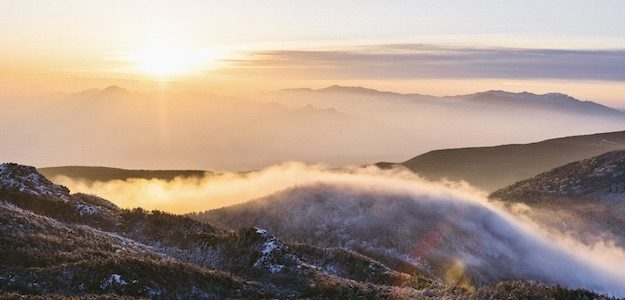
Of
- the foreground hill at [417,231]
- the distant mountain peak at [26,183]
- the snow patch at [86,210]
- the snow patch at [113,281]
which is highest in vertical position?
the snow patch at [113,281]

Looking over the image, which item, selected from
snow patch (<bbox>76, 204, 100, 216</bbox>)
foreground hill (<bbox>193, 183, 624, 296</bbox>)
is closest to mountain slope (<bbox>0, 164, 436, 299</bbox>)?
snow patch (<bbox>76, 204, 100, 216</bbox>)

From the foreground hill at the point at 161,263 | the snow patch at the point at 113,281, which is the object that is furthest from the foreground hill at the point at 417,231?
the snow patch at the point at 113,281

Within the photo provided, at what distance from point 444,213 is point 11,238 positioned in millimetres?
113622

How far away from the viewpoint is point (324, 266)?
52.7m

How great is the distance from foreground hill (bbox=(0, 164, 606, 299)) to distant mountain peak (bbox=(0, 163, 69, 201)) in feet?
0.44

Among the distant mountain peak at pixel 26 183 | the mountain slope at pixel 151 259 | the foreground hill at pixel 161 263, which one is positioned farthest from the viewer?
the distant mountain peak at pixel 26 183

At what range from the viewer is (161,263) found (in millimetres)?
34438

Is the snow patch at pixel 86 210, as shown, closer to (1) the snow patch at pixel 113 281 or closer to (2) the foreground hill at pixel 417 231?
(1) the snow patch at pixel 113 281

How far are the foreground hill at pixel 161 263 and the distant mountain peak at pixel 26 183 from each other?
0.13 m

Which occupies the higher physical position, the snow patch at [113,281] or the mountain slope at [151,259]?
the snow patch at [113,281]

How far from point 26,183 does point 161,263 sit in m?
36.5

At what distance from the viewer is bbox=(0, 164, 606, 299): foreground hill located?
101 feet

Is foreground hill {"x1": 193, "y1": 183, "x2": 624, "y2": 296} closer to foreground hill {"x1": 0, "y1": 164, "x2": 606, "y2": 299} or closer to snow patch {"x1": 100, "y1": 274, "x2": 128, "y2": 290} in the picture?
foreground hill {"x1": 0, "y1": 164, "x2": 606, "y2": 299}

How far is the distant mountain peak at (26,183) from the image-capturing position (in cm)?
6178
